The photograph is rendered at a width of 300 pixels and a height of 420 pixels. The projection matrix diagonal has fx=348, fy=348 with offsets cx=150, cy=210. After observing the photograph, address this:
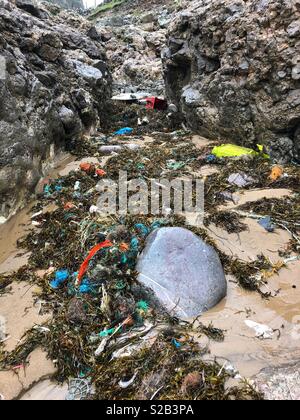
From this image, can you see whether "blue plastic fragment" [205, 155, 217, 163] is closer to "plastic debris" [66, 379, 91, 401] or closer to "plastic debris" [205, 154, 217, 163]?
"plastic debris" [205, 154, 217, 163]

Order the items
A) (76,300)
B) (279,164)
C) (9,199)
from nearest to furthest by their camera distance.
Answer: (76,300), (9,199), (279,164)

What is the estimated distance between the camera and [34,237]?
13.8 ft

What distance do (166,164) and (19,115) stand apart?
2.44 metres

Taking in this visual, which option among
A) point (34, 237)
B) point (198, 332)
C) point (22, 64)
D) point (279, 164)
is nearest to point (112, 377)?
point (198, 332)

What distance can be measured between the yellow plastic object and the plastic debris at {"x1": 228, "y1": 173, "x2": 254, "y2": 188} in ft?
2.88

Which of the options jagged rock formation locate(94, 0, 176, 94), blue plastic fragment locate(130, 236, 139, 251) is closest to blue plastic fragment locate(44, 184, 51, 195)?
blue plastic fragment locate(130, 236, 139, 251)

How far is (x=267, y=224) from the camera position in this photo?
158 inches

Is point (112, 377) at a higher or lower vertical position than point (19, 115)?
lower

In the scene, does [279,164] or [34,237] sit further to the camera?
[279,164]

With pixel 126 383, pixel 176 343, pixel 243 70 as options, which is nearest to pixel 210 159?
pixel 243 70

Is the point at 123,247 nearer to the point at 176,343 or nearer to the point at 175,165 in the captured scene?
the point at 176,343

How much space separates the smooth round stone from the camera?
2.94 meters
